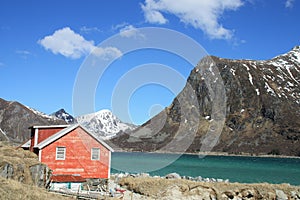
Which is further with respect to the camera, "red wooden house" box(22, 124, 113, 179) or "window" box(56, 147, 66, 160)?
"window" box(56, 147, 66, 160)

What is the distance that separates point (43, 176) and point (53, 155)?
604cm

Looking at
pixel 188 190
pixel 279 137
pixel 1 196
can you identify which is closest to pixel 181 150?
pixel 279 137

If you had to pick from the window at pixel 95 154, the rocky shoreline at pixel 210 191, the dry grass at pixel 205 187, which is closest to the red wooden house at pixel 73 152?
the window at pixel 95 154

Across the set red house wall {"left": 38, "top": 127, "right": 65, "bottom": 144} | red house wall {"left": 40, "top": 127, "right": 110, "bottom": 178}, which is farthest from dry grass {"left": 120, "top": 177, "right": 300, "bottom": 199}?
red house wall {"left": 38, "top": 127, "right": 65, "bottom": 144}

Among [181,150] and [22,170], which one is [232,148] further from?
[22,170]

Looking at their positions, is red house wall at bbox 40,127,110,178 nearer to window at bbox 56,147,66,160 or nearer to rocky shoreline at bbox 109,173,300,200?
window at bbox 56,147,66,160

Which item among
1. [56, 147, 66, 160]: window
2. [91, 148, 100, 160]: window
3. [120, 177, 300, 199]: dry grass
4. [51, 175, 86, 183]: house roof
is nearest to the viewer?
[51, 175, 86, 183]: house roof

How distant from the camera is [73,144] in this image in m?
30.5

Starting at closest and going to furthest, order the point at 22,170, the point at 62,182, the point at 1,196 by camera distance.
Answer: the point at 1,196 < the point at 22,170 < the point at 62,182

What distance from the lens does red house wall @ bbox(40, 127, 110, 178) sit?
29719 mm

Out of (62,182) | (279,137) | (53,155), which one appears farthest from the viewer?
(279,137)

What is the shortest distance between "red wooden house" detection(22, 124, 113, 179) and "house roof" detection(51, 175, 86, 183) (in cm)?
24

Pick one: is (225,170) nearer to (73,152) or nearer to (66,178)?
(73,152)

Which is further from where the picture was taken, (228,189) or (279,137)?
(279,137)
